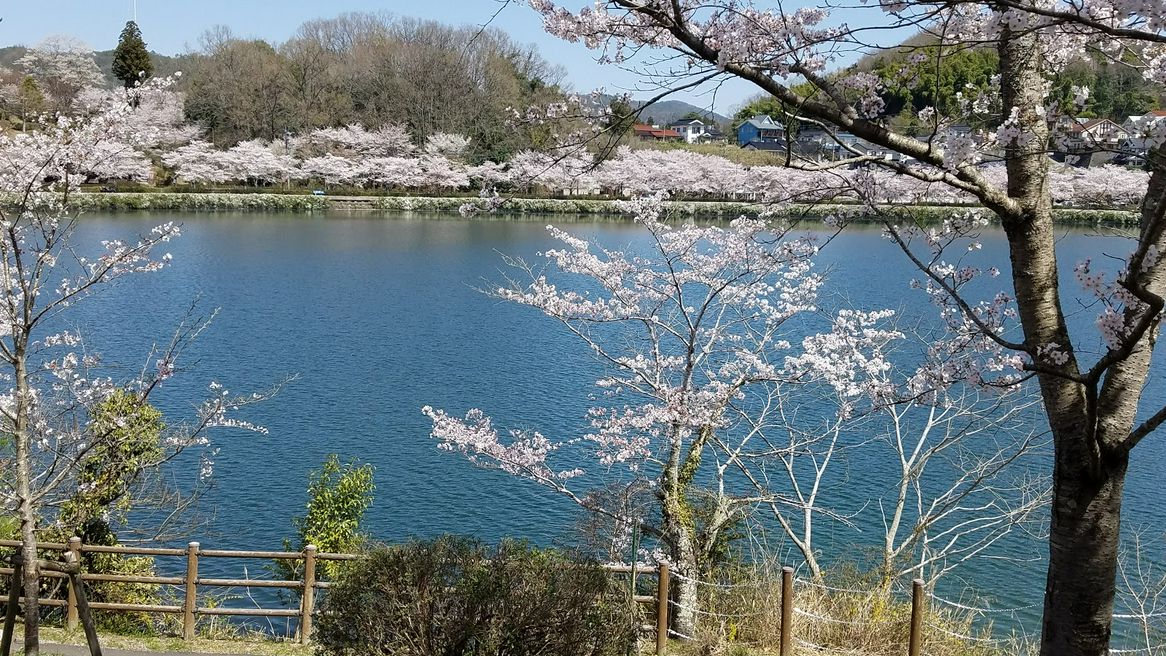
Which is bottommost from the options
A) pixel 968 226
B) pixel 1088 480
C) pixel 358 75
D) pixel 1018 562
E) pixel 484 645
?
pixel 1018 562

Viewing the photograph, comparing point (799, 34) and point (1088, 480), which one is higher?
point (799, 34)

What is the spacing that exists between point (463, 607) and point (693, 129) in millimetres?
86072

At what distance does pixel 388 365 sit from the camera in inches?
691

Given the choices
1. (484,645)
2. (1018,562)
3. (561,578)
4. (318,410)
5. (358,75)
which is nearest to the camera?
(484,645)

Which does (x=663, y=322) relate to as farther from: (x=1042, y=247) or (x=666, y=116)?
(x=666, y=116)

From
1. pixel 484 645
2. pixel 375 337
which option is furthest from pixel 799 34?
pixel 375 337

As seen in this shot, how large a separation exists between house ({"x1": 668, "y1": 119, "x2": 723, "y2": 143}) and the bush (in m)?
75.9

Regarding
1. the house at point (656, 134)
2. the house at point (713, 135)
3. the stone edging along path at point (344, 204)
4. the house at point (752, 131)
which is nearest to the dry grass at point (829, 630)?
the stone edging along path at point (344, 204)

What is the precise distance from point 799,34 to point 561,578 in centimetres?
220

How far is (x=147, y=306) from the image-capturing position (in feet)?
71.2

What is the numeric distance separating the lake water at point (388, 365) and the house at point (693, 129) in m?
48.4

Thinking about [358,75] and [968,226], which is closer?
[968,226]

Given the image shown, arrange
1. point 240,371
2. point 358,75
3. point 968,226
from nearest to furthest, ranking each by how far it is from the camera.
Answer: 1. point 968,226
2. point 240,371
3. point 358,75

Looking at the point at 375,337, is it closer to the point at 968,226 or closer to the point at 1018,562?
the point at 1018,562
